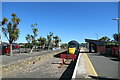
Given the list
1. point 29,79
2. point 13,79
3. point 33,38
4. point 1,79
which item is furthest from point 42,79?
point 33,38

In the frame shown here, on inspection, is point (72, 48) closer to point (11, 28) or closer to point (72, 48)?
point (72, 48)

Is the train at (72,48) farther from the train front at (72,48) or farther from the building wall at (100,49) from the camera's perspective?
the building wall at (100,49)

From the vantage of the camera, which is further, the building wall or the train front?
the building wall

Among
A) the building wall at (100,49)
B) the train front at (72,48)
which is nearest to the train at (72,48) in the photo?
the train front at (72,48)

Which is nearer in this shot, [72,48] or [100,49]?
[72,48]

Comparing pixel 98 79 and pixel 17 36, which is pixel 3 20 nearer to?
pixel 17 36

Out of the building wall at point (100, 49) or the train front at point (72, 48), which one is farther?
the building wall at point (100, 49)

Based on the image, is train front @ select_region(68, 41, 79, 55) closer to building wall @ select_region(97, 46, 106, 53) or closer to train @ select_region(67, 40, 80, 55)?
train @ select_region(67, 40, 80, 55)

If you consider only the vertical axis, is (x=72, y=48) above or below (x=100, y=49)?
above

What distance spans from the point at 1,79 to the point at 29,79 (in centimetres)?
172

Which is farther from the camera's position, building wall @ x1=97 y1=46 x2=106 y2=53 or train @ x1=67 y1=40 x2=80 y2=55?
building wall @ x1=97 y1=46 x2=106 y2=53

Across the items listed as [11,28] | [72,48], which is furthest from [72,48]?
[11,28]

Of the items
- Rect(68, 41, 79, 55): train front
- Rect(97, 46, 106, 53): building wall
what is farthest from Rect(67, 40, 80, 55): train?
Rect(97, 46, 106, 53): building wall

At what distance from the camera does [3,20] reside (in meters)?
31.2
